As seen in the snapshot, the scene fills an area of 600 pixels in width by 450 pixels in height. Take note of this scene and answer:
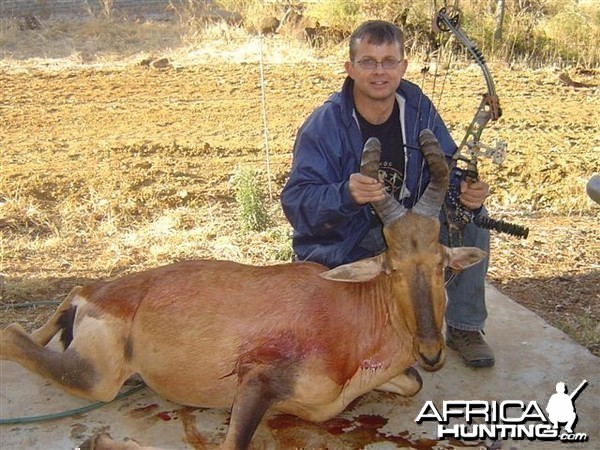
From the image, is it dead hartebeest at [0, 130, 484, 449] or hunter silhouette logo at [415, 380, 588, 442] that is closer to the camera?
dead hartebeest at [0, 130, 484, 449]

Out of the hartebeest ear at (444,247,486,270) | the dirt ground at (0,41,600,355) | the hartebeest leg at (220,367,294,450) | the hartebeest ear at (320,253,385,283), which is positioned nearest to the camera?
the hartebeest leg at (220,367,294,450)

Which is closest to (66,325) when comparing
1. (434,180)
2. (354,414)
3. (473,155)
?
(354,414)

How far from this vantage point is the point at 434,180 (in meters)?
4.38

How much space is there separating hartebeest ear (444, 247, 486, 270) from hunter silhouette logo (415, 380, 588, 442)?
2.88ft

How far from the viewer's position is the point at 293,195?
5.27 metres

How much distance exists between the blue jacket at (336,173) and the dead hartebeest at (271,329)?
20.8 inches

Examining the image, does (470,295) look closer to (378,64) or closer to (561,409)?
(561,409)

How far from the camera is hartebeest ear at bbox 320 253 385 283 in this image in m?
4.40

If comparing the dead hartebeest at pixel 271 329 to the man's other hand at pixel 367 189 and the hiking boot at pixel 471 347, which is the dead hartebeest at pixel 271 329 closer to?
the man's other hand at pixel 367 189

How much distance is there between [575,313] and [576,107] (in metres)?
8.50

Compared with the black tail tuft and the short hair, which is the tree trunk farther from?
the black tail tuft

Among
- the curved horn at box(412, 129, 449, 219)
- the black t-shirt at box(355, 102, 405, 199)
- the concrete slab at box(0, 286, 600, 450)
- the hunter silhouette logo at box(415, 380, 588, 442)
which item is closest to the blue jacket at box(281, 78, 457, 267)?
the black t-shirt at box(355, 102, 405, 199)

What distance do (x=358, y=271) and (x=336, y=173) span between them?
116 centimetres

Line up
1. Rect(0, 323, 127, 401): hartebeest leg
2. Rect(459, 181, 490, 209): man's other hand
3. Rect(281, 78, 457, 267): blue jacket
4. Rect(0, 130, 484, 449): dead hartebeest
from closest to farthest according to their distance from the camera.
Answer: Rect(0, 130, 484, 449): dead hartebeest, Rect(0, 323, 127, 401): hartebeest leg, Rect(459, 181, 490, 209): man's other hand, Rect(281, 78, 457, 267): blue jacket
